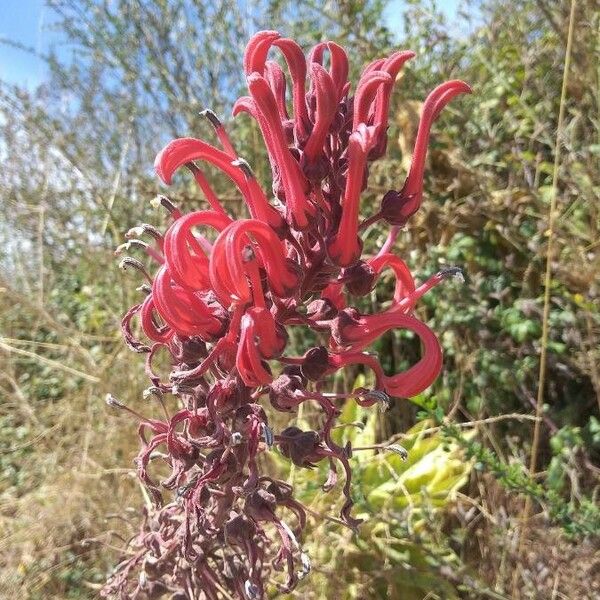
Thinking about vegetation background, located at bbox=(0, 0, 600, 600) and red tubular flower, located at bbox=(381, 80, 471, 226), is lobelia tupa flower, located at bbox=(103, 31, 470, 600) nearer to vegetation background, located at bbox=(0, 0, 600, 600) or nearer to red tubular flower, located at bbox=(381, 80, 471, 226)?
red tubular flower, located at bbox=(381, 80, 471, 226)

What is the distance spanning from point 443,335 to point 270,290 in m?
1.89

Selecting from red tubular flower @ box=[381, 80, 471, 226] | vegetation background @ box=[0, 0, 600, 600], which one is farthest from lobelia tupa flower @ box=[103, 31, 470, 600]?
vegetation background @ box=[0, 0, 600, 600]

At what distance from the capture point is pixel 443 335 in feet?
9.18

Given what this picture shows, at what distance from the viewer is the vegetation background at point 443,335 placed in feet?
6.71

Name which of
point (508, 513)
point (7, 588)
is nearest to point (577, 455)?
point (508, 513)

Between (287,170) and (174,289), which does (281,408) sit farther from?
(287,170)

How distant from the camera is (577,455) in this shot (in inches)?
94.6

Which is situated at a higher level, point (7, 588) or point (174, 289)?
point (174, 289)

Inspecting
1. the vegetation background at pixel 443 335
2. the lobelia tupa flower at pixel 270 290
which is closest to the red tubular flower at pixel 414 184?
the lobelia tupa flower at pixel 270 290

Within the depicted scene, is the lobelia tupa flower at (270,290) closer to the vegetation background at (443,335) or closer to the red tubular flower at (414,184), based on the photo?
the red tubular flower at (414,184)

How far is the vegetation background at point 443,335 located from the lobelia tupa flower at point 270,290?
53cm

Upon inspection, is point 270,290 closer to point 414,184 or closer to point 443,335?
point 414,184

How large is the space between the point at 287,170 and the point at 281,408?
371 millimetres

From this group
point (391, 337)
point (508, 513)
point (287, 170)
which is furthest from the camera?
point (391, 337)
